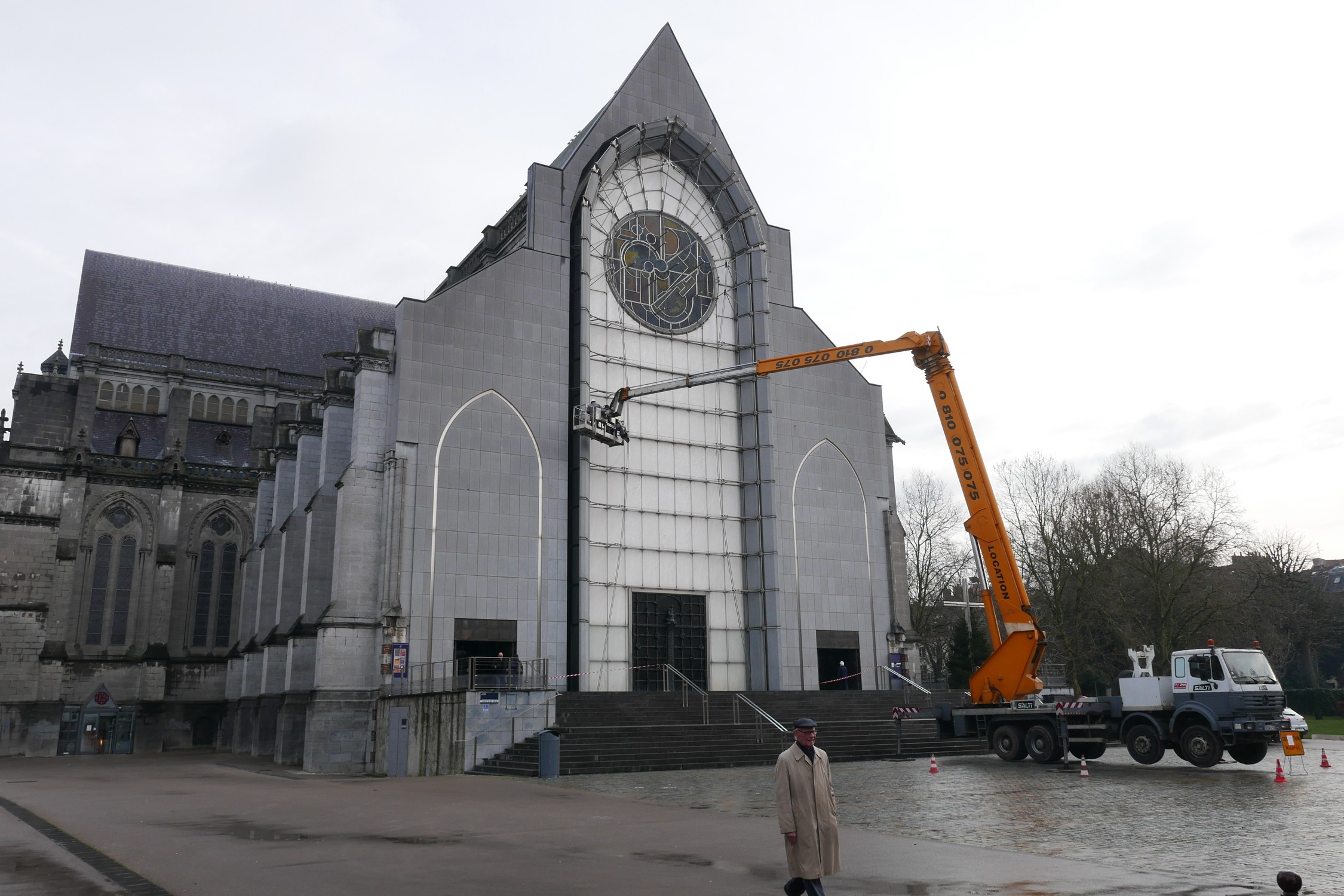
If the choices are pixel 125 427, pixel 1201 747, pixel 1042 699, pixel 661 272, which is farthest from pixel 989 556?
pixel 125 427

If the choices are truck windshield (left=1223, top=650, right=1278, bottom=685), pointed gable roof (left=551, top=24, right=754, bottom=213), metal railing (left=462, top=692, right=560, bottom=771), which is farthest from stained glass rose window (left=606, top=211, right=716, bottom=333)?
truck windshield (left=1223, top=650, right=1278, bottom=685)

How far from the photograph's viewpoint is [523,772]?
23844mm

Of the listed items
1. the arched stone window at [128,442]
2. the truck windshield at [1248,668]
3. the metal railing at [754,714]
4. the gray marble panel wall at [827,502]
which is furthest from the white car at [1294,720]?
the arched stone window at [128,442]

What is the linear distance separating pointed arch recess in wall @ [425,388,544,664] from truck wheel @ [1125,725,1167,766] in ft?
57.8

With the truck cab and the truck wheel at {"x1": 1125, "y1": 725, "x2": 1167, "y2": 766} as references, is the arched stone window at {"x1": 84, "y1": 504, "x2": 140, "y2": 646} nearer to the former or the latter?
the truck wheel at {"x1": 1125, "y1": 725, "x2": 1167, "y2": 766}

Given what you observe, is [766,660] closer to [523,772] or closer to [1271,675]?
[523,772]

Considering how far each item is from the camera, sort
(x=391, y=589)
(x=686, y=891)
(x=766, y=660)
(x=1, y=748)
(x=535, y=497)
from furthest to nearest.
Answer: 1. (x=1, y=748)
2. (x=766, y=660)
3. (x=535, y=497)
4. (x=391, y=589)
5. (x=686, y=891)

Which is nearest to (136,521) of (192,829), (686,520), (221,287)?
(221,287)

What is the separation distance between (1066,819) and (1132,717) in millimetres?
10077

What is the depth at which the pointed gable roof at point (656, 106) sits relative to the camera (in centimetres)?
3797

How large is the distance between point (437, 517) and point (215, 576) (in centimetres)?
2633

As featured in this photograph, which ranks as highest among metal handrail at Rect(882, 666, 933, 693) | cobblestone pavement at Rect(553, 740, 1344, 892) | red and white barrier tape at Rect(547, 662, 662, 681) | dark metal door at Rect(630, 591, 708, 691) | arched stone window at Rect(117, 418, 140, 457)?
arched stone window at Rect(117, 418, 140, 457)

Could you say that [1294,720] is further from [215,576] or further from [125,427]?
[125,427]

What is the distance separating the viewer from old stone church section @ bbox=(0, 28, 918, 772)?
31438 mm
